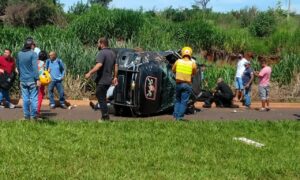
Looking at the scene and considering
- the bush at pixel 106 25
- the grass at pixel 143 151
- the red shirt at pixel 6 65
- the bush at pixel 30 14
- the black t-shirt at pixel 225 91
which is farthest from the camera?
the bush at pixel 30 14

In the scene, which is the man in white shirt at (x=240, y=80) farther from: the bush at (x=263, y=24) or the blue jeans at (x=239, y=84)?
the bush at (x=263, y=24)

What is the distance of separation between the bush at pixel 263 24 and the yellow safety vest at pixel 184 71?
21322 millimetres

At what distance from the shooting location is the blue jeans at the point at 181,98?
492 inches

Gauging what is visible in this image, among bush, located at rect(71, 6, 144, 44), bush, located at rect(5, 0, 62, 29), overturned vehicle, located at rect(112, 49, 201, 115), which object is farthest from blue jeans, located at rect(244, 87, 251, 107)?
bush, located at rect(5, 0, 62, 29)

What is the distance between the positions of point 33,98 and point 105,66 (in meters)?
1.58

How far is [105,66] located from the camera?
11.8m

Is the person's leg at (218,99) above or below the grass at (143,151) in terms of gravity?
above

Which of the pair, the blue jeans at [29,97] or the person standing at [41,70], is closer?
the blue jeans at [29,97]

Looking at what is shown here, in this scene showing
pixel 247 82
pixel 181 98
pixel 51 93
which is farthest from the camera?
pixel 247 82

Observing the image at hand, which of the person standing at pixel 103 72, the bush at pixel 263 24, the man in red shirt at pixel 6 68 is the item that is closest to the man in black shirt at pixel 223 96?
the person standing at pixel 103 72

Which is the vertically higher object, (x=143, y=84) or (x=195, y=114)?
(x=143, y=84)

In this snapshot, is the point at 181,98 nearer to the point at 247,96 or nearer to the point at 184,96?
the point at 184,96

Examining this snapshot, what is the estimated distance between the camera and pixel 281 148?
9664mm

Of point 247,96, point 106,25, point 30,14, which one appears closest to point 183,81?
point 247,96
